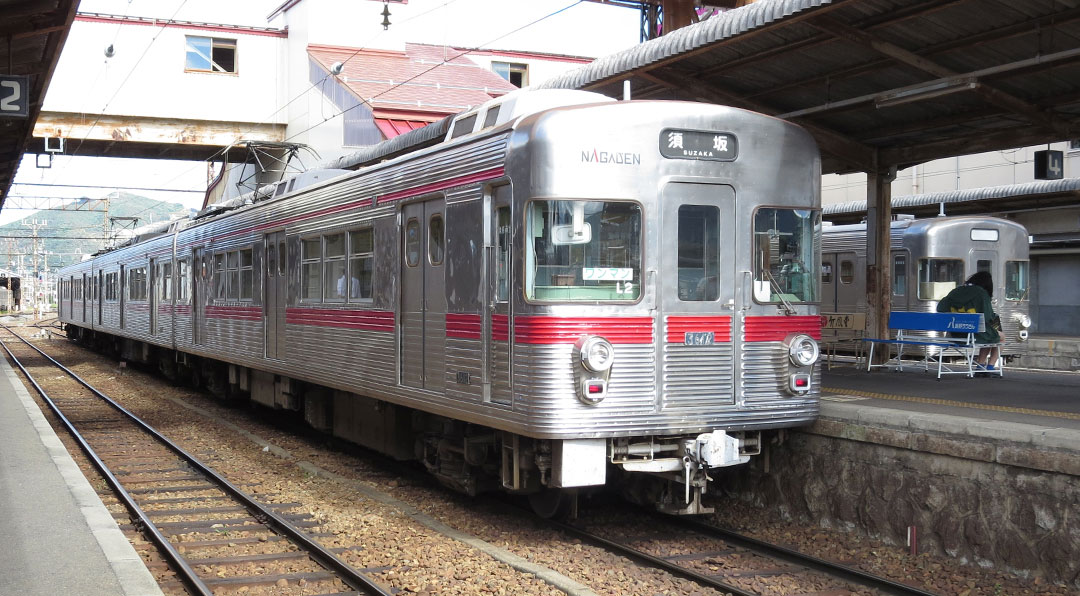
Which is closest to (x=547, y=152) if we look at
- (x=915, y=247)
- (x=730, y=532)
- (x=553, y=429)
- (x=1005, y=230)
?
(x=553, y=429)

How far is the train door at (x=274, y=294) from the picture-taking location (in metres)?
12.5

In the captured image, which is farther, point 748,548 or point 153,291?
point 153,291

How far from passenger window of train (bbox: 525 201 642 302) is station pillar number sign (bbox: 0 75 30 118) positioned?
6.80 meters

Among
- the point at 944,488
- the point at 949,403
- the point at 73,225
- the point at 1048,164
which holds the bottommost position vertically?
the point at 944,488

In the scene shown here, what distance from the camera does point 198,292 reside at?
1714 centimetres

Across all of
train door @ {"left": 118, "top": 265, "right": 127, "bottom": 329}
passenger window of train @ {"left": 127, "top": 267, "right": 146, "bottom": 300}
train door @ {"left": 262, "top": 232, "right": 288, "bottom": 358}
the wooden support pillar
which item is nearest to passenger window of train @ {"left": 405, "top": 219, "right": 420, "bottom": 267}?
train door @ {"left": 262, "top": 232, "right": 288, "bottom": 358}

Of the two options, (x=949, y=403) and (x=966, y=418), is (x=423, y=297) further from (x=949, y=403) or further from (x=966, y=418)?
(x=949, y=403)

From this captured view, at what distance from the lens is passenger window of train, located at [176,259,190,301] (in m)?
18.1

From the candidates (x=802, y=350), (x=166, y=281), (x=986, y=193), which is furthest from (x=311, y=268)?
(x=986, y=193)

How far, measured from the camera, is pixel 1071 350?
1992 centimetres

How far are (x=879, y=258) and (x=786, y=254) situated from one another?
21.0ft

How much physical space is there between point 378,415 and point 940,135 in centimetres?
764

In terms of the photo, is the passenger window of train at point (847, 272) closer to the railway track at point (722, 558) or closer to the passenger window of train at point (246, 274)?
the passenger window of train at point (246, 274)

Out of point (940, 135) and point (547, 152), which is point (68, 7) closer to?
point (547, 152)
